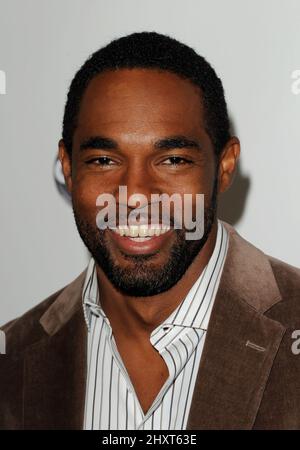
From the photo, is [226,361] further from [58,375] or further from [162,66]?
[162,66]

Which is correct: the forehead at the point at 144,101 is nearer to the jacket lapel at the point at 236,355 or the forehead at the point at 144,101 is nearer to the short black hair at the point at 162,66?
the short black hair at the point at 162,66

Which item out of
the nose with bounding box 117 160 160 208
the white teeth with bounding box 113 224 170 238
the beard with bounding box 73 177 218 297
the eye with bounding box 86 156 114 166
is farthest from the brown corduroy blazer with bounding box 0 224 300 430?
the eye with bounding box 86 156 114 166

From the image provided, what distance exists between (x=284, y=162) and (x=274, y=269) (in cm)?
57

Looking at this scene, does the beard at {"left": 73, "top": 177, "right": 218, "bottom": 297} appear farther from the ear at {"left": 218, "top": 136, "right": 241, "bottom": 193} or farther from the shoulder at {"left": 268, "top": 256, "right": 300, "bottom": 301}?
the shoulder at {"left": 268, "top": 256, "right": 300, "bottom": 301}

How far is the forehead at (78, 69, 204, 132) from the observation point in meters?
2.08

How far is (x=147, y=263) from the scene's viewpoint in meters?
2.16

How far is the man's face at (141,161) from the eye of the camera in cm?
207

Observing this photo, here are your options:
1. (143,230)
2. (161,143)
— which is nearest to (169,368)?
(143,230)

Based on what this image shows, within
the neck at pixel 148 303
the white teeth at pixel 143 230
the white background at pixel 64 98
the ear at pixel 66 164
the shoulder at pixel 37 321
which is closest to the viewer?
the white teeth at pixel 143 230

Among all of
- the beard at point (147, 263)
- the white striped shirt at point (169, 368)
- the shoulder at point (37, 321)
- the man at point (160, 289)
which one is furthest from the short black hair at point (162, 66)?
the shoulder at point (37, 321)

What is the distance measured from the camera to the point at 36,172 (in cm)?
306

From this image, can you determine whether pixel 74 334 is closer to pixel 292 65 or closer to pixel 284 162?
pixel 284 162

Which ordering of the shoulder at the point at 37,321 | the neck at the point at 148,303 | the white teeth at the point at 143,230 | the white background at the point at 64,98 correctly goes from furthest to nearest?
the white background at the point at 64,98 < the shoulder at the point at 37,321 < the neck at the point at 148,303 < the white teeth at the point at 143,230

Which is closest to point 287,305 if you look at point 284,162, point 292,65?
point 284,162
